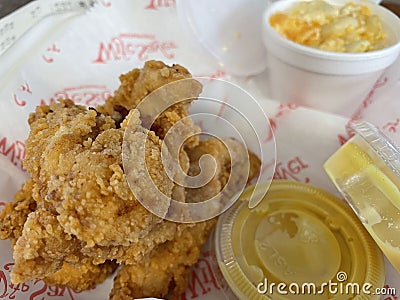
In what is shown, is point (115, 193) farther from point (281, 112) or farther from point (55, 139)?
point (281, 112)

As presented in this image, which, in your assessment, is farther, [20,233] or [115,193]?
[20,233]

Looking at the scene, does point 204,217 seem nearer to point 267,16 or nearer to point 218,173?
point 218,173

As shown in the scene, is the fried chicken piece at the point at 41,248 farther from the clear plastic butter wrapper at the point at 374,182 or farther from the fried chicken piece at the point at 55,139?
the clear plastic butter wrapper at the point at 374,182

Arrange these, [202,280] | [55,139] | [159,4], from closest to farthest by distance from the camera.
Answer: [55,139] → [202,280] → [159,4]

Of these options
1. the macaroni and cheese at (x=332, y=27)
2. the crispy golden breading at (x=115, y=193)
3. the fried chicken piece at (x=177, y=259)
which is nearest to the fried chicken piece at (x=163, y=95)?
the crispy golden breading at (x=115, y=193)

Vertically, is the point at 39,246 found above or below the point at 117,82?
above

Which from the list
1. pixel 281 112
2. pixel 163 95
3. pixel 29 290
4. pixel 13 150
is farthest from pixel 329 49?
pixel 29 290

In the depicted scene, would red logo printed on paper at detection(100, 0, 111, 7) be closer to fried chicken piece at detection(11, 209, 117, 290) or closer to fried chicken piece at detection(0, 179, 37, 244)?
Result: fried chicken piece at detection(0, 179, 37, 244)

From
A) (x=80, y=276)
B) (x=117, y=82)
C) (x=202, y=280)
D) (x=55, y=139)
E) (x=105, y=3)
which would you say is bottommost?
(x=202, y=280)
